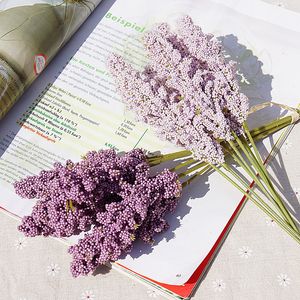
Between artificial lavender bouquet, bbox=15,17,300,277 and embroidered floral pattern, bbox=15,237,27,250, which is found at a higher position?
artificial lavender bouquet, bbox=15,17,300,277

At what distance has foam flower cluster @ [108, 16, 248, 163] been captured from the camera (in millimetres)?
502

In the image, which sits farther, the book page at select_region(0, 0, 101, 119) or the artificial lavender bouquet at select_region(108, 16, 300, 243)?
the book page at select_region(0, 0, 101, 119)

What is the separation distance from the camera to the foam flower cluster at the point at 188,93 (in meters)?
0.50

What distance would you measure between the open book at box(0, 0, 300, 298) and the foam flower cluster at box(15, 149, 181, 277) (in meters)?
0.08

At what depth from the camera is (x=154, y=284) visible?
54 centimetres

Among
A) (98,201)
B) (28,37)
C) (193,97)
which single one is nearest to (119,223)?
(98,201)

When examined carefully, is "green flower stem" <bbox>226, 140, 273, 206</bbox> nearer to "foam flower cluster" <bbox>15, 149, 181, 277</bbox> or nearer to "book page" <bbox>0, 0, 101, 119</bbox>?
"foam flower cluster" <bbox>15, 149, 181, 277</bbox>

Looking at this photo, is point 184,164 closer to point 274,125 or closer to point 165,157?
point 165,157

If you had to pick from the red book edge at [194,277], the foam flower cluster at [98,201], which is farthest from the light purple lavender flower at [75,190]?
the red book edge at [194,277]

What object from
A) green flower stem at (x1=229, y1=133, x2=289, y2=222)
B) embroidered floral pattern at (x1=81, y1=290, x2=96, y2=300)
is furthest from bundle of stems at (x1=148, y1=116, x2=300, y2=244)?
embroidered floral pattern at (x1=81, y1=290, x2=96, y2=300)

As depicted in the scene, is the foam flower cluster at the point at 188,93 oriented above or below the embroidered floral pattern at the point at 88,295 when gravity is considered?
above

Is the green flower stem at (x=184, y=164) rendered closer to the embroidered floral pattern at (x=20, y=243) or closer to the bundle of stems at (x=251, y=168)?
the bundle of stems at (x=251, y=168)

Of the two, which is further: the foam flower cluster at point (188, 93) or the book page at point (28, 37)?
the book page at point (28, 37)

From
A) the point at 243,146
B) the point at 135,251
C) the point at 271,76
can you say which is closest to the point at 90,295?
the point at 135,251
